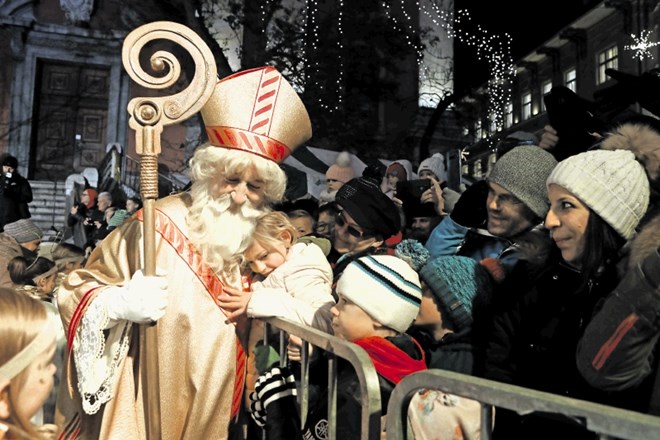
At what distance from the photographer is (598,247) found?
6.92ft

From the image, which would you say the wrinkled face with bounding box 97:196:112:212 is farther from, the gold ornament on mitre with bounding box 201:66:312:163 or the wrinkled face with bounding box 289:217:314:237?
the gold ornament on mitre with bounding box 201:66:312:163

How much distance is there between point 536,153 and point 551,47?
977 inches

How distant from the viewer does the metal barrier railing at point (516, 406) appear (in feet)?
3.74

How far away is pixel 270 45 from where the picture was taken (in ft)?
53.2

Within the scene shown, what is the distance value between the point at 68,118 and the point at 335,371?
63.4 ft

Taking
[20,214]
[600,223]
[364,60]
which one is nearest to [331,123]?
[364,60]

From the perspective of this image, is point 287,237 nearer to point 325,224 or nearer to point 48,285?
point 325,224

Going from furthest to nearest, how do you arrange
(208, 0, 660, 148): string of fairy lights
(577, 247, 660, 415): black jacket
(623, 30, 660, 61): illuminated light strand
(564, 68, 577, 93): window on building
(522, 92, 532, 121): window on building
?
(522, 92, 532, 121): window on building → (564, 68, 577, 93): window on building → (623, 30, 660, 61): illuminated light strand → (208, 0, 660, 148): string of fairy lights → (577, 247, 660, 415): black jacket

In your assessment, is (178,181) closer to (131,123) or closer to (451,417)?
(131,123)

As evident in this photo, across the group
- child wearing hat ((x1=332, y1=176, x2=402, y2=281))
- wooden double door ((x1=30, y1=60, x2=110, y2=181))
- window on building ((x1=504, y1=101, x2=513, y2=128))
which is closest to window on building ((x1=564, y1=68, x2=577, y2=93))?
window on building ((x1=504, y1=101, x2=513, y2=128))

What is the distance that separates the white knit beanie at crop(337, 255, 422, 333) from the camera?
266cm

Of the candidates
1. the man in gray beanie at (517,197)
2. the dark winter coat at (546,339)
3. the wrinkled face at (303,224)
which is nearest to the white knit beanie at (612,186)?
the dark winter coat at (546,339)

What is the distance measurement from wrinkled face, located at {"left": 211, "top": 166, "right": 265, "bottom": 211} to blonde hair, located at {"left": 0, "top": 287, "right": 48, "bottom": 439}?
5.12ft

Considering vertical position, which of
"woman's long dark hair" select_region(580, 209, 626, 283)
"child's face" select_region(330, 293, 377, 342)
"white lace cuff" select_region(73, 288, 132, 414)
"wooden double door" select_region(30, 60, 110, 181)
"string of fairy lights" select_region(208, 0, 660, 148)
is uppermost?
"string of fairy lights" select_region(208, 0, 660, 148)
